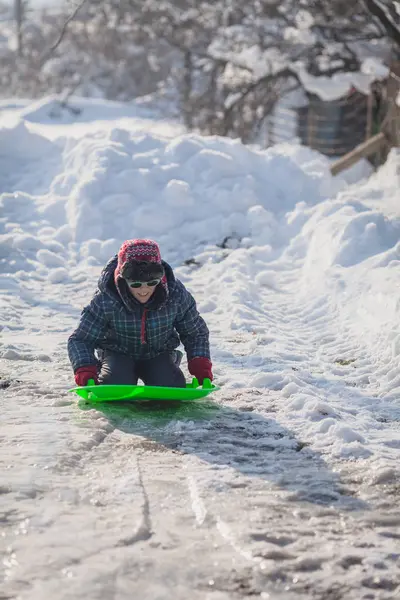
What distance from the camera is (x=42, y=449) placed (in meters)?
3.78

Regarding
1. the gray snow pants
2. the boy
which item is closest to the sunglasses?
the boy

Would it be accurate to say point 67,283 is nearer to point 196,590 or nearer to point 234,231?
point 234,231

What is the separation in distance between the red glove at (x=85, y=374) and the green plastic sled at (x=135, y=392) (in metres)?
0.03

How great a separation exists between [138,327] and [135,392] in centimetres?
41

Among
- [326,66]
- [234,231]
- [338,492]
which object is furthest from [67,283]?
[326,66]

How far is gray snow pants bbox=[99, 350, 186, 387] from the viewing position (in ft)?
14.8

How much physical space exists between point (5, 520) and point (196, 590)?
0.81 metres

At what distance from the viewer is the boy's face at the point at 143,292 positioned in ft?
14.3

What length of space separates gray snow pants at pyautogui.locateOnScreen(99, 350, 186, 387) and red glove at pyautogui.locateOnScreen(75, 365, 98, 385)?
0.38 ft

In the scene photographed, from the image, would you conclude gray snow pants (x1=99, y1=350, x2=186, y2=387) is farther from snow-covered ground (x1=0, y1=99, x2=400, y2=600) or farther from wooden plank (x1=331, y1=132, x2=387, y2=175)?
wooden plank (x1=331, y1=132, x2=387, y2=175)

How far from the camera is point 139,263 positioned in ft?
14.1

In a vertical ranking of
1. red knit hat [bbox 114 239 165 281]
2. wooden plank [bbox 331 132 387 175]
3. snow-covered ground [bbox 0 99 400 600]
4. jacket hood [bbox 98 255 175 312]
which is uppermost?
red knit hat [bbox 114 239 165 281]

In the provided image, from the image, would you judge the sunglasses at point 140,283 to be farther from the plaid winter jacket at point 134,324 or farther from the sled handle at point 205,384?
the sled handle at point 205,384

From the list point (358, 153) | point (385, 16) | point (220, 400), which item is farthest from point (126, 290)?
point (385, 16)
